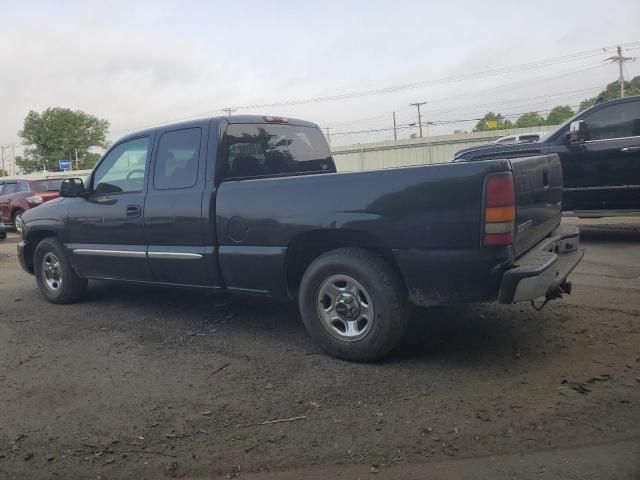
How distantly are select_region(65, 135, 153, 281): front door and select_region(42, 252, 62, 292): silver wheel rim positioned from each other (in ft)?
1.41

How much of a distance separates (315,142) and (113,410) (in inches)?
133

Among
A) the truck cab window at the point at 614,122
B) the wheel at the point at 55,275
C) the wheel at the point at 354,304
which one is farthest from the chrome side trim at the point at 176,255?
the truck cab window at the point at 614,122

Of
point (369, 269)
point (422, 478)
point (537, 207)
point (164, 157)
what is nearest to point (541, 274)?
point (537, 207)

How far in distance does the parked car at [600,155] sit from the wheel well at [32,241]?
18.2ft

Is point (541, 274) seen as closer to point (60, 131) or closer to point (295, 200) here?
point (295, 200)

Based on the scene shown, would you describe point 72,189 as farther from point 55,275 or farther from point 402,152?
point 402,152

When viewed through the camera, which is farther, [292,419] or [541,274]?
[541,274]

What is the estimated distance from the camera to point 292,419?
3465mm

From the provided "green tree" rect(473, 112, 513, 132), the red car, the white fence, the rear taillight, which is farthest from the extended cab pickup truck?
"green tree" rect(473, 112, 513, 132)

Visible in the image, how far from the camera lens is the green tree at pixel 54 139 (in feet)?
Result: 270

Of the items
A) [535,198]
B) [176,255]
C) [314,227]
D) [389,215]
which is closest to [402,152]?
[176,255]

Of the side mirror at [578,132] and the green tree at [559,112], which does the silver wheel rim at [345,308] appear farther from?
the green tree at [559,112]

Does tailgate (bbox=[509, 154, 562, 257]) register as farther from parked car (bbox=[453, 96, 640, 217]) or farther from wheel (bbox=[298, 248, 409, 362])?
parked car (bbox=[453, 96, 640, 217])

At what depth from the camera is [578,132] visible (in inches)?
329
